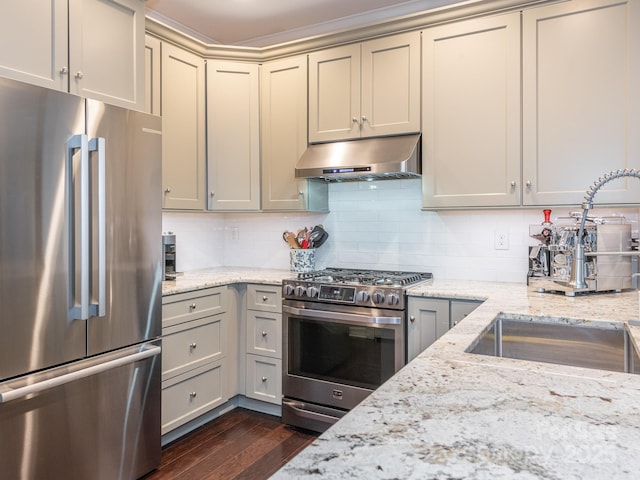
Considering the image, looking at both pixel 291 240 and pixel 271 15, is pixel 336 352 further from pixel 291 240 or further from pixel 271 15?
pixel 271 15

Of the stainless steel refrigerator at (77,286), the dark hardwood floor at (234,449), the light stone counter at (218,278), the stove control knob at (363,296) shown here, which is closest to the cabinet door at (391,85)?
the stove control knob at (363,296)

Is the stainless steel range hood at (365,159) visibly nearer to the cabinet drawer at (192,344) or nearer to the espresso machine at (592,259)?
the espresso machine at (592,259)

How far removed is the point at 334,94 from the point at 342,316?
1.44m

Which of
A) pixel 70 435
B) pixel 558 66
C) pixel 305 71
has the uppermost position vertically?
pixel 305 71

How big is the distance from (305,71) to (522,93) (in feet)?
4.57

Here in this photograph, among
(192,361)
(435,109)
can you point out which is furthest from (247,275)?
(435,109)

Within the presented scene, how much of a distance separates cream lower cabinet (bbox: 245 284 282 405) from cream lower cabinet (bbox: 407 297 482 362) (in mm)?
853

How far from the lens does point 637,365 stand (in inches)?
54.6

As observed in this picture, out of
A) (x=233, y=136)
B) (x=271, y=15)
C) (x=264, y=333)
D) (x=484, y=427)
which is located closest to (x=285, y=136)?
(x=233, y=136)

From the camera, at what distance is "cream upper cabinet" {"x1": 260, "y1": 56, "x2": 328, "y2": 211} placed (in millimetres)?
3195

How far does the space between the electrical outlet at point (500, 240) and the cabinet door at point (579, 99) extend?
41cm

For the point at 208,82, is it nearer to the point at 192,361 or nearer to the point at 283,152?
the point at 283,152

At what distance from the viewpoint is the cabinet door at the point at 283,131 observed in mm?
3193

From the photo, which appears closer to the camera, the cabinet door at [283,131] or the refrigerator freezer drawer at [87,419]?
the refrigerator freezer drawer at [87,419]
